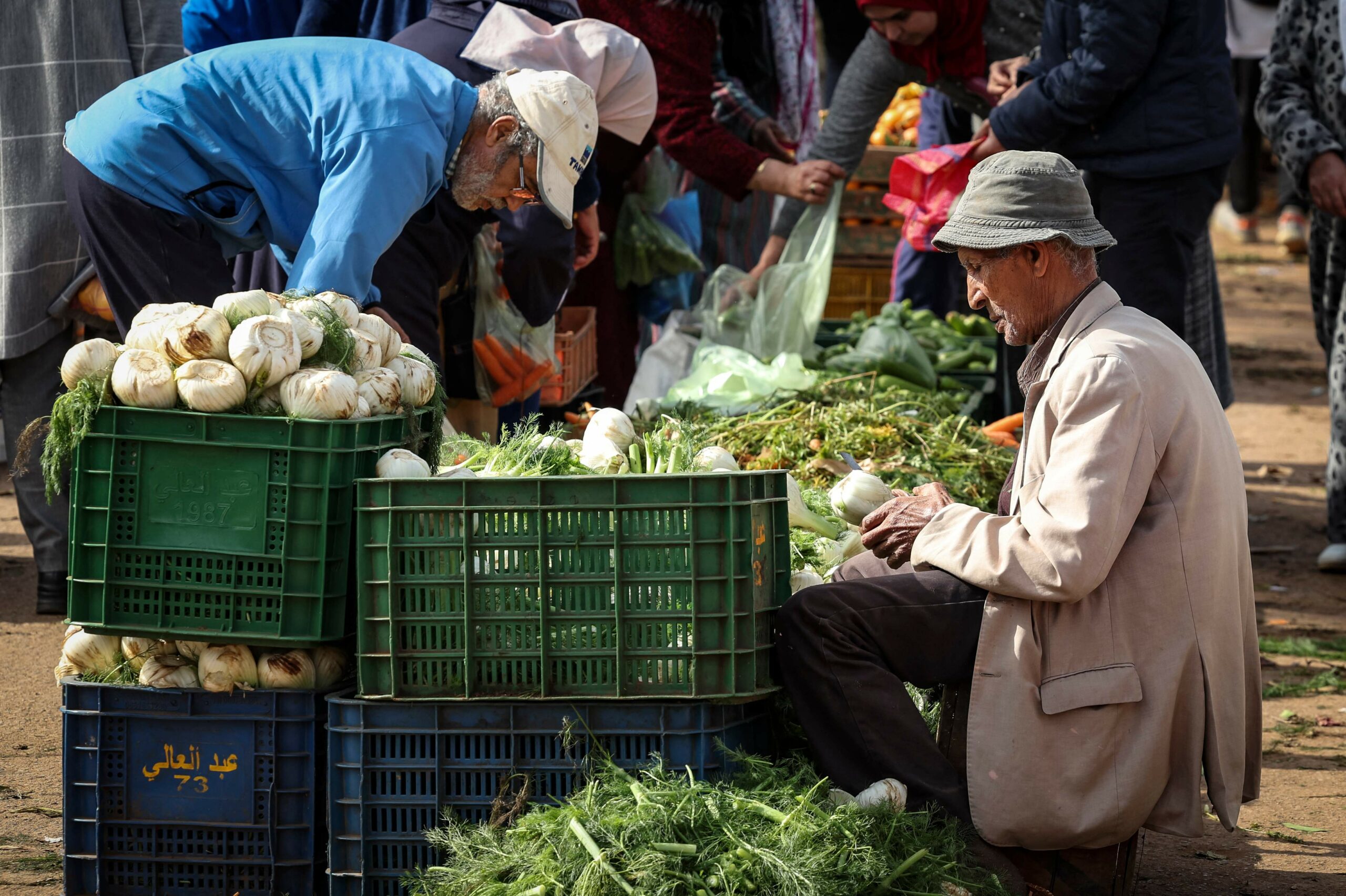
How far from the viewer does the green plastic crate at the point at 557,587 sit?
2549 millimetres

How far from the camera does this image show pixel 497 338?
5.25m

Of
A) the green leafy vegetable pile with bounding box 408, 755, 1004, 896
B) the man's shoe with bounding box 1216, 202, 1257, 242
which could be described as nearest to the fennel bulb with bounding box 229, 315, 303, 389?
the green leafy vegetable pile with bounding box 408, 755, 1004, 896

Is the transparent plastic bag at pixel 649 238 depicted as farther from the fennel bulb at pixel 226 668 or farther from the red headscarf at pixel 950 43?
the fennel bulb at pixel 226 668

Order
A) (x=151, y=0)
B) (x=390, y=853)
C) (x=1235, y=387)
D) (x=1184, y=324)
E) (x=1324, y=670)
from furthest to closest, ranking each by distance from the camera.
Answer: (x=1235, y=387)
(x=1184, y=324)
(x=151, y=0)
(x=1324, y=670)
(x=390, y=853)

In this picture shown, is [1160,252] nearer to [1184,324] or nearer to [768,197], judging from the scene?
[1184,324]

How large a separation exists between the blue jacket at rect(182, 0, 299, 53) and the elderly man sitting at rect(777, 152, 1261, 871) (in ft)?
10.2

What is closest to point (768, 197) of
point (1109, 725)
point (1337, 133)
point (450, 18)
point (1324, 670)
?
point (1337, 133)

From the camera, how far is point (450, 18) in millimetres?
4641

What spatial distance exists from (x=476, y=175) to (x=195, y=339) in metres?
1.37

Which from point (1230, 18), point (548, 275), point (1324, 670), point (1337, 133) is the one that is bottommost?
point (1324, 670)

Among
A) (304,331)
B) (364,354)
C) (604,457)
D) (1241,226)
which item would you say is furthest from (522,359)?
(1241,226)

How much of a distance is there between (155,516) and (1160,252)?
12.5 feet

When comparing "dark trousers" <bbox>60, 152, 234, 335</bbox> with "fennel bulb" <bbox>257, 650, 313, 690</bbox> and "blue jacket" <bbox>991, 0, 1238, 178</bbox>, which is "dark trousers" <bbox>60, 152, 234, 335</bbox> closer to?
"fennel bulb" <bbox>257, 650, 313, 690</bbox>

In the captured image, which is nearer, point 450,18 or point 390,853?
point 390,853
